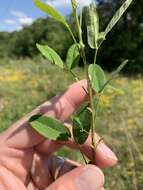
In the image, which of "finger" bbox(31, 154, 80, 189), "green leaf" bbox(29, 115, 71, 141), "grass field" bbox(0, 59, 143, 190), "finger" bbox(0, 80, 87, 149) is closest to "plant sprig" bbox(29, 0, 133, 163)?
"green leaf" bbox(29, 115, 71, 141)

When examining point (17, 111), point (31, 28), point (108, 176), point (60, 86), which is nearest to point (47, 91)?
point (60, 86)

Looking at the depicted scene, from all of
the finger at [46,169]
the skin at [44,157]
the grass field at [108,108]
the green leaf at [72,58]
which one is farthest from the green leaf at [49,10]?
the grass field at [108,108]

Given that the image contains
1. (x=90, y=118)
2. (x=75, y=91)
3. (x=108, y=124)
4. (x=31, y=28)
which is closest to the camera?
(x=90, y=118)

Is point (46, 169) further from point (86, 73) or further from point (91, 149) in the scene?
point (86, 73)

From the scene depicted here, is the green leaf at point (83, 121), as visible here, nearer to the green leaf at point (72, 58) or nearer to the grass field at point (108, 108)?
the green leaf at point (72, 58)

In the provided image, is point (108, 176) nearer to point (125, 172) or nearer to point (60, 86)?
point (125, 172)

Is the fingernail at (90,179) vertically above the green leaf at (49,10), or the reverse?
the green leaf at (49,10)

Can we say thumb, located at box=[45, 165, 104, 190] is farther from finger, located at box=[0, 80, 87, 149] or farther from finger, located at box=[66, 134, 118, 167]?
finger, located at box=[0, 80, 87, 149]
